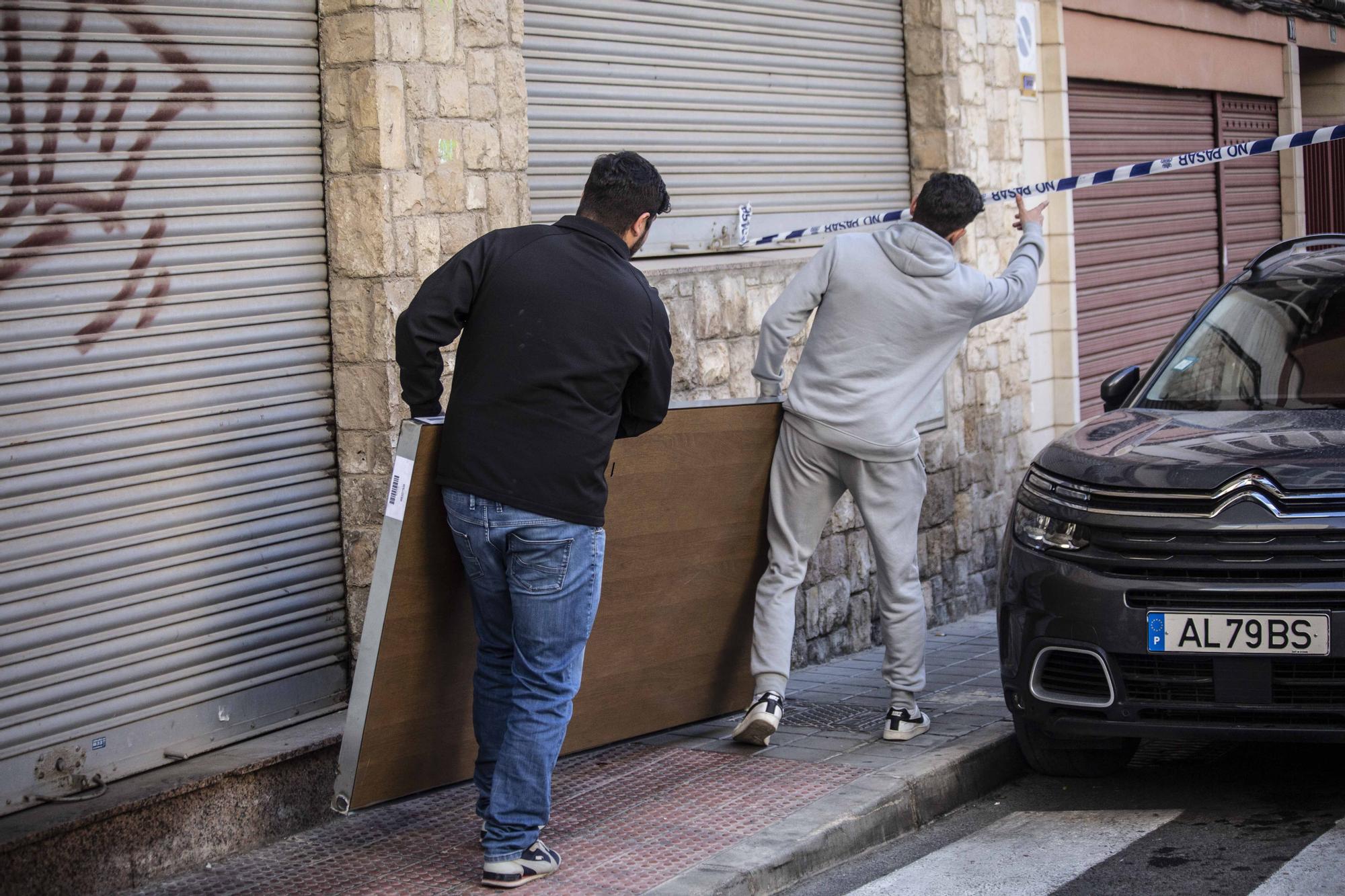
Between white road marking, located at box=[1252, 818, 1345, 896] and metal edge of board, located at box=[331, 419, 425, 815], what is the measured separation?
102 inches

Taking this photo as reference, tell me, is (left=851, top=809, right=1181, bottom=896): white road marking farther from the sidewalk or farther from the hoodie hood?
the hoodie hood

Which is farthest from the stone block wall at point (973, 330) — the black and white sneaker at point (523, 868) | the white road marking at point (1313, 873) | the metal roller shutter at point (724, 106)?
the black and white sneaker at point (523, 868)

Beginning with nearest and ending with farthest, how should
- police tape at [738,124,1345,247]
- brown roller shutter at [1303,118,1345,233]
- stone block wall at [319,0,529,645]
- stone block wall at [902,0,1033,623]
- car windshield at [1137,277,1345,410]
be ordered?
stone block wall at [319,0,529,645] → car windshield at [1137,277,1345,410] → police tape at [738,124,1345,247] → stone block wall at [902,0,1033,623] → brown roller shutter at [1303,118,1345,233]

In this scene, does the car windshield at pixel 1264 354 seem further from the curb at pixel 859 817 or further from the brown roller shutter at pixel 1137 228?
the brown roller shutter at pixel 1137 228

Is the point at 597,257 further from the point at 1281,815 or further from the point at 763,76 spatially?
the point at 763,76

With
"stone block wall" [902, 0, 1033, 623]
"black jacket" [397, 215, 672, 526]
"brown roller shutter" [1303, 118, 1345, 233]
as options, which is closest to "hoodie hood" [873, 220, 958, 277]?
"black jacket" [397, 215, 672, 526]

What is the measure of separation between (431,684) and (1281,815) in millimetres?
2846

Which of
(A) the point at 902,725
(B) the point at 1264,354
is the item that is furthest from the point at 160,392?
(B) the point at 1264,354

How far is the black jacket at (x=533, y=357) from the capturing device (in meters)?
4.44

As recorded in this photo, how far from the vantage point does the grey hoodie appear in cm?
595

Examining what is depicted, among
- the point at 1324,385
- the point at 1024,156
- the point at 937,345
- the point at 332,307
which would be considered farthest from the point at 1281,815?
the point at 1024,156

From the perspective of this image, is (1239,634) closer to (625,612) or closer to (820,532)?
(820,532)

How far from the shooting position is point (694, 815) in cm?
527

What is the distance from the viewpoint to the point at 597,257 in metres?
4.57
